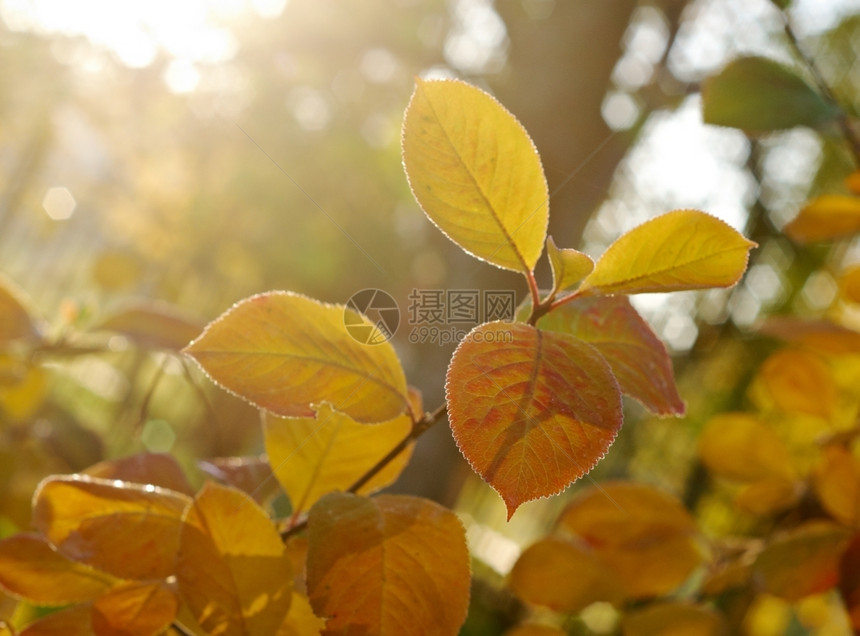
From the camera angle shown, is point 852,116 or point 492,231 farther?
point 852,116

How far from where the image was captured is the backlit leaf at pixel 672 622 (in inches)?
16.9

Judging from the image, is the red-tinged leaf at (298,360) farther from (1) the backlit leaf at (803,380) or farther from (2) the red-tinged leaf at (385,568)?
(1) the backlit leaf at (803,380)

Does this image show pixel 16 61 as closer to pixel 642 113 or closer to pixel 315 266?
pixel 315 266

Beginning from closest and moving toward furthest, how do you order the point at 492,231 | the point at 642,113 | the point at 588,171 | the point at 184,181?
the point at 492,231 → the point at 588,171 → the point at 642,113 → the point at 184,181

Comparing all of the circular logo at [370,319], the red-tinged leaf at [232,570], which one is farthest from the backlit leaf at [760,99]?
the red-tinged leaf at [232,570]

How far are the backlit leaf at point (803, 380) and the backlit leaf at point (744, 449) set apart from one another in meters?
0.04

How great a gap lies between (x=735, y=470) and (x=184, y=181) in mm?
1620

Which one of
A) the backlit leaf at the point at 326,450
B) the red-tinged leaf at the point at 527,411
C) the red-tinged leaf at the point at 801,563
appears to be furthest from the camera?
the red-tinged leaf at the point at 801,563

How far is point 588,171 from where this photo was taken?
65cm

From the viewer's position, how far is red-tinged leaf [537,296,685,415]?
262 mm

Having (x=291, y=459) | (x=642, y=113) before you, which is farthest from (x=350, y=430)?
(x=642, y=113)

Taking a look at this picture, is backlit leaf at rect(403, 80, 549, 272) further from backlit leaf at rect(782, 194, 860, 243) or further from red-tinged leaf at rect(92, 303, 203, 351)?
backlit leaf at rect(782, 194, 860, 243)

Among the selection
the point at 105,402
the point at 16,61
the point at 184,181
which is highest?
the point at 16,61

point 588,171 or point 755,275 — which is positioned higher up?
point 588,171
